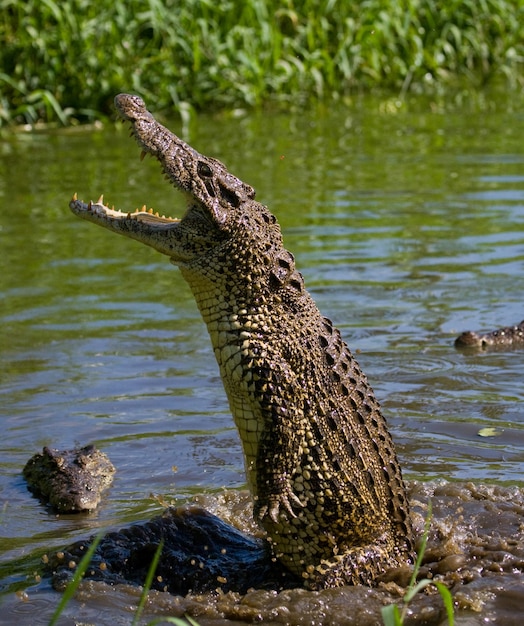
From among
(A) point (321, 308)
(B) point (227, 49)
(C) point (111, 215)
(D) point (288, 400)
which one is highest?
(B) point (227, 49)

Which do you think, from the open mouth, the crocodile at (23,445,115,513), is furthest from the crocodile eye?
the crocodile at (23,445,115,513)

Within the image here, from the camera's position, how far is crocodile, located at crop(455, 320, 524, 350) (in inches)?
295

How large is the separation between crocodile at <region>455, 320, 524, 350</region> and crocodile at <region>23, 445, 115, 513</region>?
2.63 m

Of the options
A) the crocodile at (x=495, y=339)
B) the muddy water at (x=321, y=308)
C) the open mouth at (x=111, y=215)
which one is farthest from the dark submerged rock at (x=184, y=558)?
the crocodile at (x=495, y=339)

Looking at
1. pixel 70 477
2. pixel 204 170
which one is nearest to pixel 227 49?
pixel 70 477

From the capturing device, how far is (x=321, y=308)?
8.40m

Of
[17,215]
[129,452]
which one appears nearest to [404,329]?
[129,452]

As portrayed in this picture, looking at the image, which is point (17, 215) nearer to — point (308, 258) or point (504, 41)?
point (308, 258)

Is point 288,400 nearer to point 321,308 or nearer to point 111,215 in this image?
point 111,215

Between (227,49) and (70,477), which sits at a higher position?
(227,49)

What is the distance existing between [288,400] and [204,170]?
3.36ft

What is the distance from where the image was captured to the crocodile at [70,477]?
5.55 metres

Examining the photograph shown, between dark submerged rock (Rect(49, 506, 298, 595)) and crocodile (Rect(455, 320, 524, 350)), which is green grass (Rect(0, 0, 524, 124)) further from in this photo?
dark submerged rock (Rect(49, 506, 298, 595))

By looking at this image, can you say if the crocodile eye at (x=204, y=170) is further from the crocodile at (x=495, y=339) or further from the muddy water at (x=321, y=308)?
the crocodile at (x=495, y=339)
